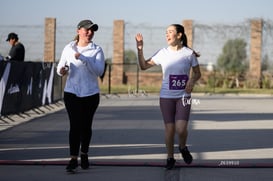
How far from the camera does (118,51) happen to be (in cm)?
3791

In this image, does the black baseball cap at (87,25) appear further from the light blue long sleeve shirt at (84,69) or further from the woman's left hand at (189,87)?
the woman's left hand at (189,87)

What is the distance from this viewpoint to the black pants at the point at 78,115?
8.41 m

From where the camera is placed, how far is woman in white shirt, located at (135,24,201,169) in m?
8.62

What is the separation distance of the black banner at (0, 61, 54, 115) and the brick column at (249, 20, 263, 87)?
18.8 metres

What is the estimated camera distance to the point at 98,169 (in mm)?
8656

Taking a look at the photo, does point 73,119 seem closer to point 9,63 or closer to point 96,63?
point 96,63

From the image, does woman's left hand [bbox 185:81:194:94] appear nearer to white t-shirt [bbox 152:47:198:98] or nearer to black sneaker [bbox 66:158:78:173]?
white t-shirt [bbox 152:47:198:98]

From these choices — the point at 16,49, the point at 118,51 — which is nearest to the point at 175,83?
the point at 16,49

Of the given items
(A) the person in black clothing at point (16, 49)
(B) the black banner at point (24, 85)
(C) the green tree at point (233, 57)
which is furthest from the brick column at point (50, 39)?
(A) the person in black clothing at point (16, 49)

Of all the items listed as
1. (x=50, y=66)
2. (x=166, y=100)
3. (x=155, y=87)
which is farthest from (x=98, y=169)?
(x=155, y=87)

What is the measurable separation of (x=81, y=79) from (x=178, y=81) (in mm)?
1192

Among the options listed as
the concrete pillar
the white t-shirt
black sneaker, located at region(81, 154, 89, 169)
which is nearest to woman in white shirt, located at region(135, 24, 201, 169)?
the white t-shirt

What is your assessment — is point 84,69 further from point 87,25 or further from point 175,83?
point 175,83

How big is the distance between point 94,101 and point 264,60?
3124cm
